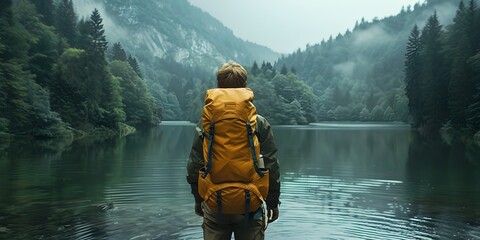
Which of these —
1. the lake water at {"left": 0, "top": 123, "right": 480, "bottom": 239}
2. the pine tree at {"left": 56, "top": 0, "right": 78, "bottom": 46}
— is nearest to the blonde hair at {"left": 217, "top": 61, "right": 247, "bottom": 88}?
the lake water at {"left": 0, "top": 123, "right": 480, "bottom": 239}

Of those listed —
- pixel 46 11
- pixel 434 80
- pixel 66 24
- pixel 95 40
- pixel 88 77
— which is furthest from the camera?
pixel 66 24

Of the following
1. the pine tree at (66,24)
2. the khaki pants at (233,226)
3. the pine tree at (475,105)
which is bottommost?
the khaki pants at (233,226)

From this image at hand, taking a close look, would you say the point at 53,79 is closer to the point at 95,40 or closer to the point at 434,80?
the point at 95,40

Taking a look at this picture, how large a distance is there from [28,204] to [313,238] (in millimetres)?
8192

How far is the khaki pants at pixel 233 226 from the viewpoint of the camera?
14.8ft

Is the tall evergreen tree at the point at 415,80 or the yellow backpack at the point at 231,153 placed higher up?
the tall evergreen tree at the point at 415,80

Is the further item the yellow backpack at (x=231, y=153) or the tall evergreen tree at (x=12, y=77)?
the tall evergreen tree at (x=12, y=77)

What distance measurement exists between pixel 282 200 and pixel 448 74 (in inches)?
2224

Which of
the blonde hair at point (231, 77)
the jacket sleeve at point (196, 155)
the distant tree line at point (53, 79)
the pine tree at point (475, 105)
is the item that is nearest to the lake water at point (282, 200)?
the jacket sleeve at point (196, 155)

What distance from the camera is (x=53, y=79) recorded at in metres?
57.3

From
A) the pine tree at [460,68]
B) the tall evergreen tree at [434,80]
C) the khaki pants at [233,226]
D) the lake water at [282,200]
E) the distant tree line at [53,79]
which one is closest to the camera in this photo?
the khaki pants at [233,226]

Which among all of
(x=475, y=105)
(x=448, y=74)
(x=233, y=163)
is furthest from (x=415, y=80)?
(x=233, y=163)

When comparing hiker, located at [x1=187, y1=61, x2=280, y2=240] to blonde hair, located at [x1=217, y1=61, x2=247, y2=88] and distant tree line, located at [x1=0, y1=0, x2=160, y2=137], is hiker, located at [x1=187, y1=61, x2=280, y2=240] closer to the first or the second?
blonde hair, located at [x1=217, y1=61, x2=247, y2=88]

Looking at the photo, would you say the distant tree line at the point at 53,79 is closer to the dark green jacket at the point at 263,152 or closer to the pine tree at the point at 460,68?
the dark green jacket at the point at 263,152
